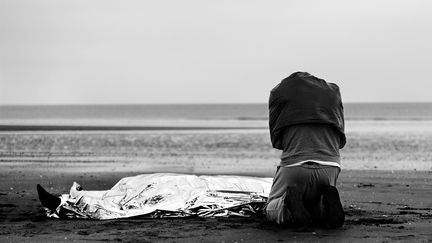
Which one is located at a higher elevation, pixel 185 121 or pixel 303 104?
pixel 303 104

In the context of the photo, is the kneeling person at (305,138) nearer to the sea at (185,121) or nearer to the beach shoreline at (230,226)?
the beach shoreline at (230,226)

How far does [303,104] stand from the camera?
9.20 metres

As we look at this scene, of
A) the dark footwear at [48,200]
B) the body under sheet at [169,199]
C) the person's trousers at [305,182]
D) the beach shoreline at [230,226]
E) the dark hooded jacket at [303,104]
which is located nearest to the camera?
the beach shoreline at [230,226]

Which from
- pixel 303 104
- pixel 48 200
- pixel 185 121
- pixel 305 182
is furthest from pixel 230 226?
pixel 185 121

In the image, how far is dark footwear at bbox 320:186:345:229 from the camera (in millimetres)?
8578

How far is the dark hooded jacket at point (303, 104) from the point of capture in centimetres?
917

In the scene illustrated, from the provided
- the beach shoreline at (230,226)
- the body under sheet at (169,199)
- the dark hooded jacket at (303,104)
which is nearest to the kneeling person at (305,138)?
the dark hooded jacket at (303,104)

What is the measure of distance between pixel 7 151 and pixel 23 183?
12234 mm

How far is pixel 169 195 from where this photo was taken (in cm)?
1016

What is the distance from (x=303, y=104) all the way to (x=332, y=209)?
4.52 feet

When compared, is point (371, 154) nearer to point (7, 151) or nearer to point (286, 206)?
point (7, 151)

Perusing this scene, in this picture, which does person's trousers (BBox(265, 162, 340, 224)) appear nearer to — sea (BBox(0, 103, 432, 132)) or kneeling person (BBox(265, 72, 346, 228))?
kneeling person (BBox(265, 72, 346, 228))

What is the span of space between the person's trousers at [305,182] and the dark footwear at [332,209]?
0.27m

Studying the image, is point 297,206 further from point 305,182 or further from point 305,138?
point 305,138
